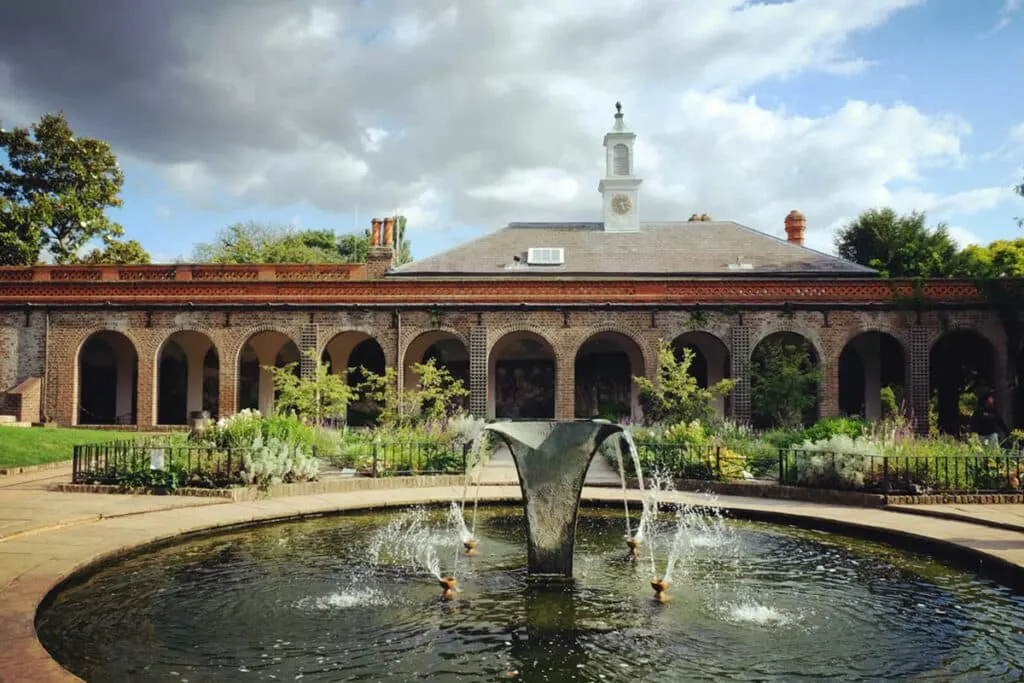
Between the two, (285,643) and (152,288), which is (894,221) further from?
(285,643)

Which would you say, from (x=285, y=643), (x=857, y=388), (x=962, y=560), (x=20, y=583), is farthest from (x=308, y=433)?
(x=857, y=388)

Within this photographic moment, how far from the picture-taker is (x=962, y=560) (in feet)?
26.6

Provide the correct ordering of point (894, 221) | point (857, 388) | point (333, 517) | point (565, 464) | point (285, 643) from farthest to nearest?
1. point (894, 221)
2. point (857, 388)
3. point (333, 517)
4. point (565, 464)
5. point (285, 643)

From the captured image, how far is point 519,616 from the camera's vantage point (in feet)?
20.6

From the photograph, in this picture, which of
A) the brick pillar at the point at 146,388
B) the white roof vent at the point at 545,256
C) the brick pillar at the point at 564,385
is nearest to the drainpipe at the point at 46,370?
the brick pillar at the point at 146,388

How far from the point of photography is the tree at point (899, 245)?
33062 mm

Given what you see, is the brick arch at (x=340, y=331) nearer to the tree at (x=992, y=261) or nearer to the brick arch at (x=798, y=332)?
the brick arch at (x=798, y=332)

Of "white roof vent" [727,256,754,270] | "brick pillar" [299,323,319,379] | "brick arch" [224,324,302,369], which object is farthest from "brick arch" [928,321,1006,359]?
"brick arch" [224,324,302,369]

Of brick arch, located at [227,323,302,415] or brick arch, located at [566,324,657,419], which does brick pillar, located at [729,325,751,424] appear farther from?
brick arch, located at [227,323,302,415]

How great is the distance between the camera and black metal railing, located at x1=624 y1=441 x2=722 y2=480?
13703 mm

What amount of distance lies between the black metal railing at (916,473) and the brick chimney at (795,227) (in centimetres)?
2014

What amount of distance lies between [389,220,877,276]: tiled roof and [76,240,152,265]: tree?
50.8 feet

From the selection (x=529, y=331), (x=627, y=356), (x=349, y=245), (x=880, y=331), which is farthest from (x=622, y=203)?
(x=349, y=245)

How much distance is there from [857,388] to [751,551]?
1935cm
